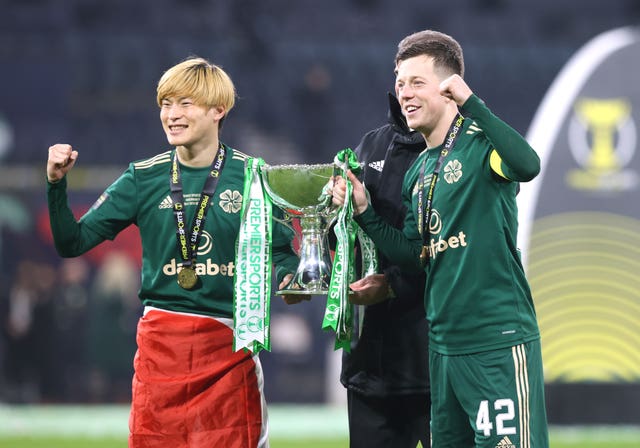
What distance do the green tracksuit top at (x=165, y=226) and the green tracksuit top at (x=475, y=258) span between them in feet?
2.03

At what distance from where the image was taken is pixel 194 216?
11.9ft

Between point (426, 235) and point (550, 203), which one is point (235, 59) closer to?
point (550, 203)

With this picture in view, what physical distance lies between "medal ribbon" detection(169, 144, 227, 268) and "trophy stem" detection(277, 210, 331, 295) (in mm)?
331

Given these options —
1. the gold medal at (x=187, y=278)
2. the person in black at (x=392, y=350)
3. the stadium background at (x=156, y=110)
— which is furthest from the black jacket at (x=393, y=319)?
the stadium background at (x=156, y=110)

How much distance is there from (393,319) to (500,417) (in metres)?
0.73

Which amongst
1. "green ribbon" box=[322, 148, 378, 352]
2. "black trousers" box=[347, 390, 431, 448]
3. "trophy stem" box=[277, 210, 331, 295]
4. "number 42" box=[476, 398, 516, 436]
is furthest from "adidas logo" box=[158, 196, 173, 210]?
"number 42" box=[476, 398, 516, 436]

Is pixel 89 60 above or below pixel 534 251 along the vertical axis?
above

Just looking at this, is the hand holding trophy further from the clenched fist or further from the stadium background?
the stadium background

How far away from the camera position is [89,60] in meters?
17.6

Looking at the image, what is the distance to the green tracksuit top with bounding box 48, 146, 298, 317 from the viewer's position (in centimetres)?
359

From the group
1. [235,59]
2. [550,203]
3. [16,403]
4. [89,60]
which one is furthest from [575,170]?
[89,60]

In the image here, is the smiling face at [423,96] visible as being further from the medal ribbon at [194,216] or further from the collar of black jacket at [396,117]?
the medal ribbon at [194,216]

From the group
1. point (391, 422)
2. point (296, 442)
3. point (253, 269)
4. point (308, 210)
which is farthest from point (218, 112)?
point (296, 442)

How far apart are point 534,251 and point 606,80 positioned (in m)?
1.55
